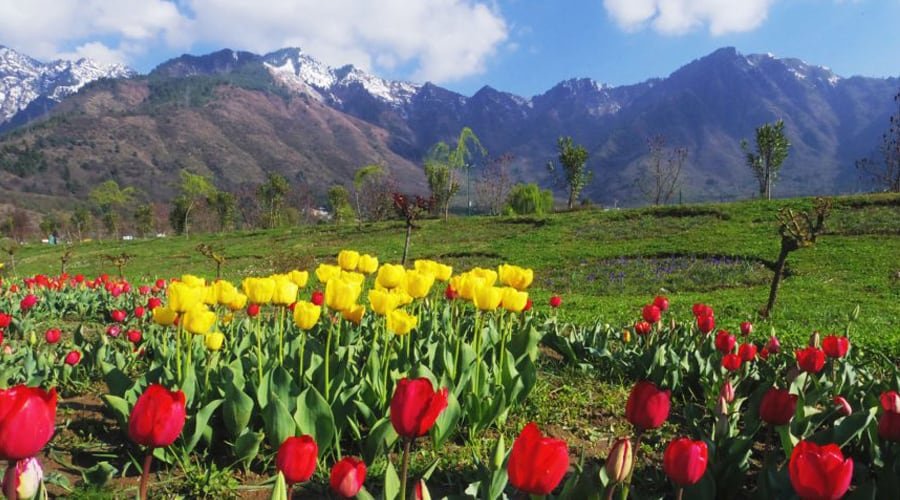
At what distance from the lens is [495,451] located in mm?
2252

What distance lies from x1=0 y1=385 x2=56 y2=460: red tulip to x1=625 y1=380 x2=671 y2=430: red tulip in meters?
1.73

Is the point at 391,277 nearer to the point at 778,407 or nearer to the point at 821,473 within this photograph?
the point at 778,407

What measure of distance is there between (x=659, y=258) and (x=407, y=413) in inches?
695

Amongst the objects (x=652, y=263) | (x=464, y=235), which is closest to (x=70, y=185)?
(x=464, y=235)

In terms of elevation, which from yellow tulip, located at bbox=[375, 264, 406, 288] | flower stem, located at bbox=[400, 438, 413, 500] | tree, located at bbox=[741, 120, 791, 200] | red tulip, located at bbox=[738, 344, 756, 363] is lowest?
red tulip, located at bbox=[738, 344, 756, 363]

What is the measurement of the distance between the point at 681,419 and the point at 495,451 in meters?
2.34

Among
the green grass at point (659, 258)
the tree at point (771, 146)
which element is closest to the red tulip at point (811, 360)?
the green grass at point (659, 258)

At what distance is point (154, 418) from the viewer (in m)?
1.67

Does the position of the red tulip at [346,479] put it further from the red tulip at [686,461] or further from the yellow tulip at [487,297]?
the yellow tulip at [487,297]

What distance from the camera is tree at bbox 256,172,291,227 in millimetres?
56844

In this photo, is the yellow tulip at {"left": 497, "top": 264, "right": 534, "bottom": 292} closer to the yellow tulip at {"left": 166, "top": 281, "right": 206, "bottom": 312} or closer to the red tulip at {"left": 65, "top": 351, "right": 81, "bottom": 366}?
the yellow tulip at {"left": 166, "top": 281, "right": 206, "bottom": 312}

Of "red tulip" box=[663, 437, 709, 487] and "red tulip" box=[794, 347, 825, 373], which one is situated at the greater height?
"red tulip" box=[663, 437, 709, 487]

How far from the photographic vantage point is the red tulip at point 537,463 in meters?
1.50

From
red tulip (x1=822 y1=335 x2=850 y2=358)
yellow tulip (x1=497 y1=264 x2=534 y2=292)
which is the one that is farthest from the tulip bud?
red tulip (x1=822 y1=335 x2=850 y2=358)
